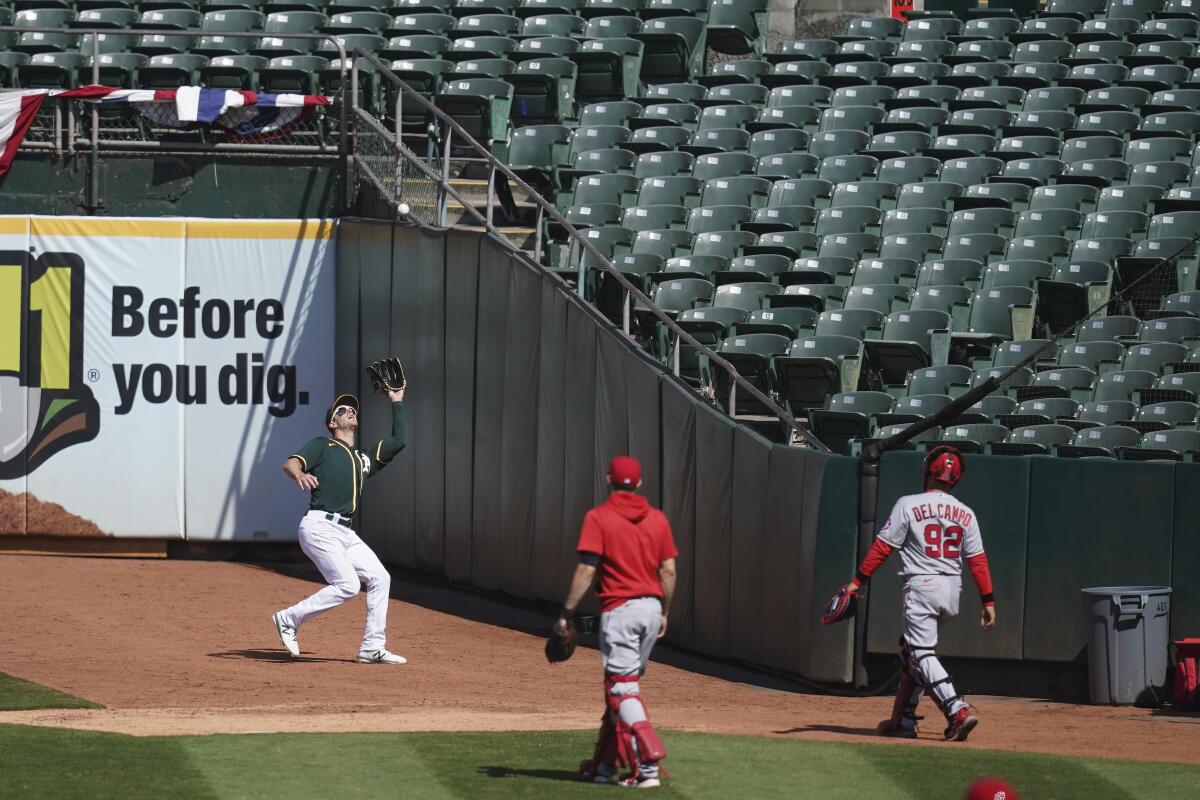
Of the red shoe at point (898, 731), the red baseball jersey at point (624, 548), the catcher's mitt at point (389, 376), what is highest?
the catcher's mitt at point (389, 376)

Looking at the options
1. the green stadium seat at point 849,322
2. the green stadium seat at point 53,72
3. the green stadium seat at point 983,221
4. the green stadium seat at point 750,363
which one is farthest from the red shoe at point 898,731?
the green stadium seat at point 53,72

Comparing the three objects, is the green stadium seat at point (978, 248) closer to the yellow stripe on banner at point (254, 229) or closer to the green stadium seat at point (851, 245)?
the green stadium seat at point (851, 245)

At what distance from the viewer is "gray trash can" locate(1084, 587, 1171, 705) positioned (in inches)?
440

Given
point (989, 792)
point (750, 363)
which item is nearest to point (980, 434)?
point (750, 363)

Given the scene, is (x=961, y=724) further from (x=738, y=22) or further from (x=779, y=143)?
(x=738, y=22)

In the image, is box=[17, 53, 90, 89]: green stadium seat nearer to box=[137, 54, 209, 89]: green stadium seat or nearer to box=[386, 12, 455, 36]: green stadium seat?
box=[137, 54, 209, 89]: green stadium seat

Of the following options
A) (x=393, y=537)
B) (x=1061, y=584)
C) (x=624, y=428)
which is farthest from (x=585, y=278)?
(x=1061, y=584)

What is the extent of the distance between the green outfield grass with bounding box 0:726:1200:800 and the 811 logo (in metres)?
8.09

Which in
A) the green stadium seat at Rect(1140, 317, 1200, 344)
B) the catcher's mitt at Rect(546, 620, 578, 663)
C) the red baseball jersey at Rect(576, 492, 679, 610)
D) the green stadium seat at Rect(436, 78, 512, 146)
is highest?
the green stadium seat at Rect(436, 78, 512, 146)

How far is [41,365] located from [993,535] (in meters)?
9.96

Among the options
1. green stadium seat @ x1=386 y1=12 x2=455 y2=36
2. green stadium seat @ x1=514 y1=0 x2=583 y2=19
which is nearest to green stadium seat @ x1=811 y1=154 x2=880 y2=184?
green stadium seat @ x1=514 y1=0 x2=583 y2=19

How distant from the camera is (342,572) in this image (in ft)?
40.4

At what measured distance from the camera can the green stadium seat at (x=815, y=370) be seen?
14531mm

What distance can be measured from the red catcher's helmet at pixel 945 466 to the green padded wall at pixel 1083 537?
2050mm
